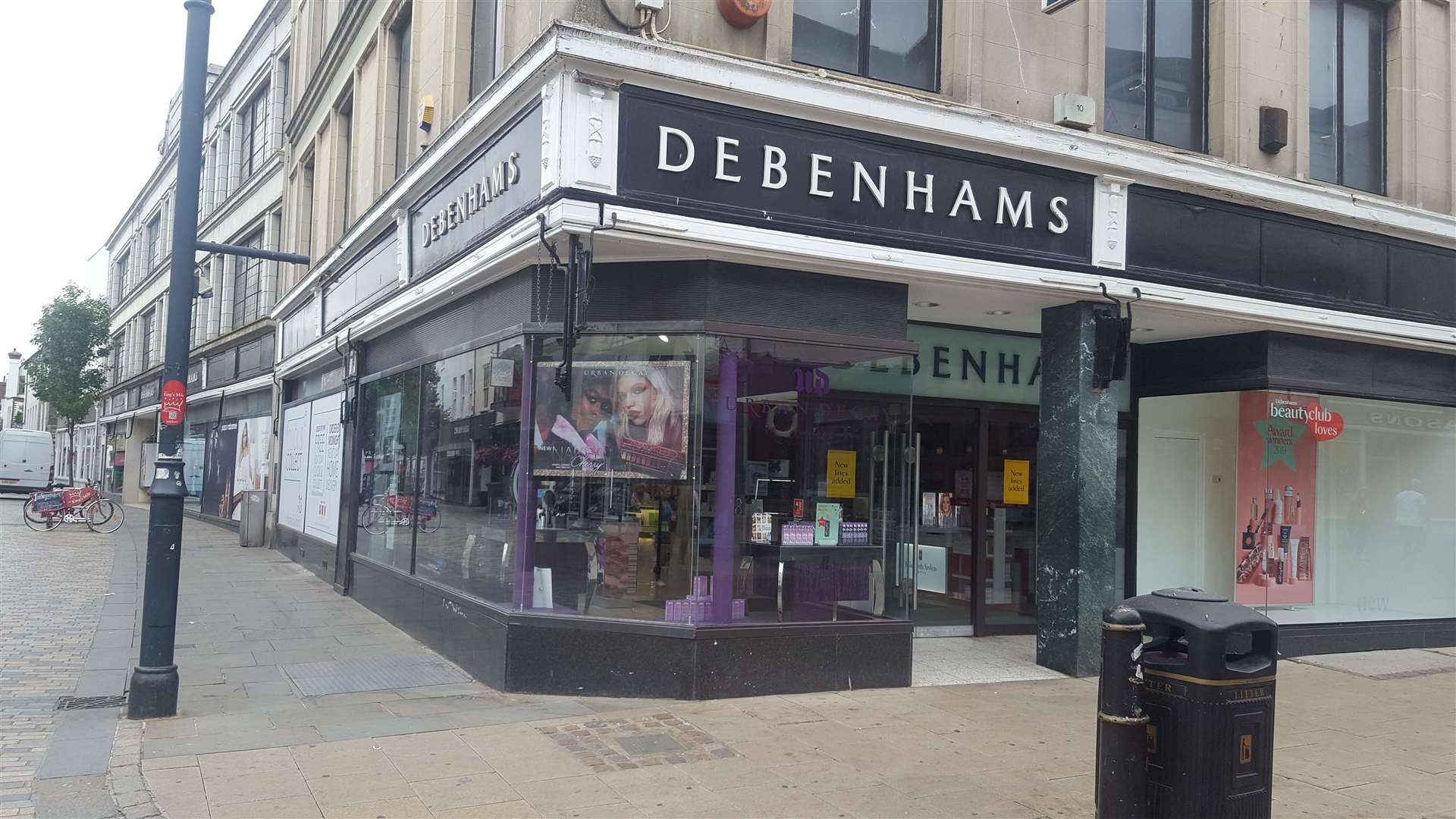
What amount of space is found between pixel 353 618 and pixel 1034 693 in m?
7.20

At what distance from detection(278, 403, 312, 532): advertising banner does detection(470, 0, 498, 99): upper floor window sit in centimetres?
873

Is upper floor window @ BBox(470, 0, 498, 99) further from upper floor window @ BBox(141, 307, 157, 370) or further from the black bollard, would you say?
upper floor window @ BBox(141, 307, 157, 370)

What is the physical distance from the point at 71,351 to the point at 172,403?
46037 mm

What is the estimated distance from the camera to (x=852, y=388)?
8.42m

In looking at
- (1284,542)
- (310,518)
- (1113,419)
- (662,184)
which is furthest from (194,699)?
(1284,542)

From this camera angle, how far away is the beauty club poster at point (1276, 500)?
35.6 ft

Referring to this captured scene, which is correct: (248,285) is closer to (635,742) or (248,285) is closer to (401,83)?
(401,83)

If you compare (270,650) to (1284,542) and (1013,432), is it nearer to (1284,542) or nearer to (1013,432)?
(1013,432)

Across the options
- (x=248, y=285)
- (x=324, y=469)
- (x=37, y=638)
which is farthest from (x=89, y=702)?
(x=248, y=285)

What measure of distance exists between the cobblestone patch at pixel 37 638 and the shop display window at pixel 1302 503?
9743mm

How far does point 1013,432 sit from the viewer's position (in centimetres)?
1114

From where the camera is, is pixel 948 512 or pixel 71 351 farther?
pixel 71 351

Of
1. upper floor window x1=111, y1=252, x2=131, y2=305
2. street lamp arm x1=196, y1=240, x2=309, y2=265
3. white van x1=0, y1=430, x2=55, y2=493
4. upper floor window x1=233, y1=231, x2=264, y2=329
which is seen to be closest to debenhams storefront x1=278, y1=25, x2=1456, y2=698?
street lamp arm x1=196, y1=240, x2=309, y2=265

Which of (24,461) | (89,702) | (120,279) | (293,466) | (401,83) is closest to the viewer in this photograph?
(89,702)
